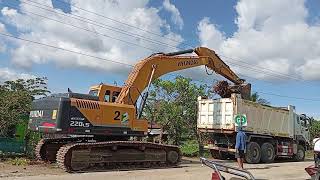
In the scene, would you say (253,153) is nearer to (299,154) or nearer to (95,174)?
(299,154)

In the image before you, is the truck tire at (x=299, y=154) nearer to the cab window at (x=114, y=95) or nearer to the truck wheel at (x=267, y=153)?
the truck wheel at (x=267, y=153)

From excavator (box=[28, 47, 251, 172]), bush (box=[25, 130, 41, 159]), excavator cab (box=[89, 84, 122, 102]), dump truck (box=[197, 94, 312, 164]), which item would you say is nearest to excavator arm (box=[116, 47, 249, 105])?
excavator (box=[28, 47, 251, 172])

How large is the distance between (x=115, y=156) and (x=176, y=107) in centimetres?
1191

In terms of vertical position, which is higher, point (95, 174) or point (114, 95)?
point (114, 95)

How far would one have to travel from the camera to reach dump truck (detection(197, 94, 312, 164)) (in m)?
22.2

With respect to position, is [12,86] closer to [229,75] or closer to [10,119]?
[10,119]

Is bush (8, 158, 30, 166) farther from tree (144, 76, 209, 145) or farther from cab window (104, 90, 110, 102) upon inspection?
tree (144, 76, 209, 145)

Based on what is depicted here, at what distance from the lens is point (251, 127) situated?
22.7 m

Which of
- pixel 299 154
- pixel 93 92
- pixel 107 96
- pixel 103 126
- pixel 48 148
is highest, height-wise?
pixel 93 92

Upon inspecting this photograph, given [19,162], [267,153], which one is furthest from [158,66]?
[267,153]

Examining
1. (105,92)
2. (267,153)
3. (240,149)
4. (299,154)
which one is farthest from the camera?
(299,154)

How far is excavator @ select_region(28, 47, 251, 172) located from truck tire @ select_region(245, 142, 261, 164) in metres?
5.08

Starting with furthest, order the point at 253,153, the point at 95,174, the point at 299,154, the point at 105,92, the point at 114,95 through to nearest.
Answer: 1. the point at 299,154
2. the point at 253,153
3. the point at 114,95
4. the point at 105,92
5. the point at 95,174

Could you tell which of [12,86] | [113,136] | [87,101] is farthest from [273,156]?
[12,86]
